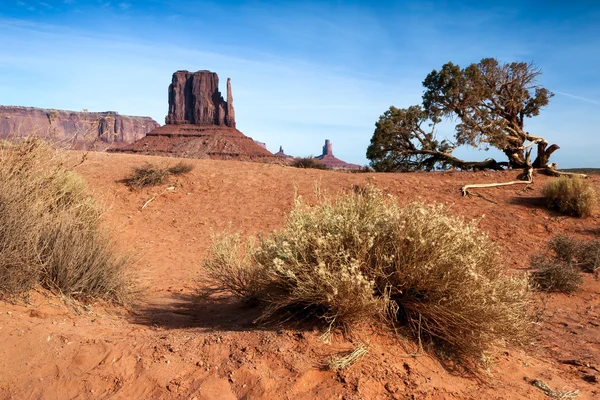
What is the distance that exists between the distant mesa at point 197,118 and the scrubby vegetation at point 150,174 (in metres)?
72.8

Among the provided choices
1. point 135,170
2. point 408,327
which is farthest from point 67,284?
point 135,170

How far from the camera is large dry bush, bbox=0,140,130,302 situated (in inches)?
175

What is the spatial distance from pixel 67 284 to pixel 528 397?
4.57 metres

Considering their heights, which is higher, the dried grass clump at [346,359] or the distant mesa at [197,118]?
the distant mesa at [197,118]

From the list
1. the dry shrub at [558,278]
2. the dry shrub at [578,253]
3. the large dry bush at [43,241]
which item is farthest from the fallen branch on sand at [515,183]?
the large dry bush at [43,241]

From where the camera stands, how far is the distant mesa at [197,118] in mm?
88938

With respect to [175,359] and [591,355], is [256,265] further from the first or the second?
[591,355]

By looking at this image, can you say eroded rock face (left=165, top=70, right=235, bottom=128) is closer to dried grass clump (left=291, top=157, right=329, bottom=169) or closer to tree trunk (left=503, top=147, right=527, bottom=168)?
dried grass clump (left=291, top=157, right=329, bottom=169)

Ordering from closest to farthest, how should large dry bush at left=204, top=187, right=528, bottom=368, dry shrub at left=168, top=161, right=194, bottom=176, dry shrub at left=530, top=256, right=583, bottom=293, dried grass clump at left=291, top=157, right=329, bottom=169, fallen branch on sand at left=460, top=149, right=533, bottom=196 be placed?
large dry bush at left=204, top=187, right=528, bottom=368, dry shrub at left=530, top=256, right=583, bottom=293, fallen branch on sand at left=460, top=149, right=533, bottom=196, dry shrub at left=168, top=161, right=194, bottom=176, dried grass clump at left=291, top=157, right=329, bottom=169

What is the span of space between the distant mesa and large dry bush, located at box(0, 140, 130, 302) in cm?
8136

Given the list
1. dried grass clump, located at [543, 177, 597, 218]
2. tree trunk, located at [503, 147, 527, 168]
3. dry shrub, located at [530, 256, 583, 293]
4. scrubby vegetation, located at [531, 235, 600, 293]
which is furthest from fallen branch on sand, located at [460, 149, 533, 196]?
dry shrub, located at [530, 256, 583, 293]

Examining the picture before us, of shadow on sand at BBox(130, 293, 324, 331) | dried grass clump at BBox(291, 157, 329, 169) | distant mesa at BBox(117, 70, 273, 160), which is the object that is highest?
distant mesa at BBox(117, 70, 273, 160)

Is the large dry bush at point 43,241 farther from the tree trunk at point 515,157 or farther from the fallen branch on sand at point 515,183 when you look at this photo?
the tree trunk at point 515,157

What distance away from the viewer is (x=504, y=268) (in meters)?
4.35
